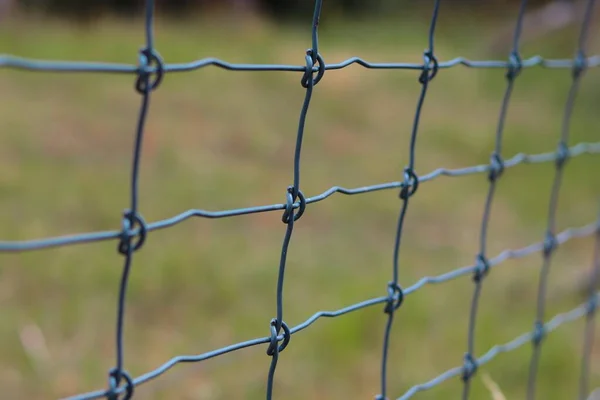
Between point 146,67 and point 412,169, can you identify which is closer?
point 146,67

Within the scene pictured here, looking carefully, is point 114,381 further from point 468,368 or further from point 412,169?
point 468,368

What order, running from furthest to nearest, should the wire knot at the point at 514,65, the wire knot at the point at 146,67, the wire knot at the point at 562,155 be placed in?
the wire knot at the point at 562,155 → the wire knot at the point at 514,65 → the wire knot at the point at 146,67

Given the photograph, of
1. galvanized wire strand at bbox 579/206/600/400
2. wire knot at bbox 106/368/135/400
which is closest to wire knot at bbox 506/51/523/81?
galvanized wire strand at bbox 579/206/600/400

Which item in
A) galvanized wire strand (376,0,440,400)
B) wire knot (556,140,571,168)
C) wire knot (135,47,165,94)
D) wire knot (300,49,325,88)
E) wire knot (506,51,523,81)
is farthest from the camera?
wire knot (556,140,571,168)


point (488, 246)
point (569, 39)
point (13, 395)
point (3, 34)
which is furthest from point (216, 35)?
point (13, 395)

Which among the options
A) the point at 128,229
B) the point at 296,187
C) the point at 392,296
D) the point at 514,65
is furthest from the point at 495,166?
the point at 128,229

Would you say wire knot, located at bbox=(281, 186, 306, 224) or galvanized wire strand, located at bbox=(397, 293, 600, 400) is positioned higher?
wire knot, located at bbox=(281, 186, 306, 224)

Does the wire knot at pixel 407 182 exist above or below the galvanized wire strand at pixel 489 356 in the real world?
above

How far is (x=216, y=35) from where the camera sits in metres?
4.46

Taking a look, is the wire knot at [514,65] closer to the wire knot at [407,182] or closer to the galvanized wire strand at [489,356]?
the wire knot at [407,182]

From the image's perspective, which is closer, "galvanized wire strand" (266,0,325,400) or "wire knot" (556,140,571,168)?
"galvanized wire strand" (266,0,325,400)

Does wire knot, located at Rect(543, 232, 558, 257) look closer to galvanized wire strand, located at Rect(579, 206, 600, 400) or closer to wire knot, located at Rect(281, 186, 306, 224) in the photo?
galvanized wire strand, located at Rect(579, 206, 600, 400)

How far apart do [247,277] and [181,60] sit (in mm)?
1912

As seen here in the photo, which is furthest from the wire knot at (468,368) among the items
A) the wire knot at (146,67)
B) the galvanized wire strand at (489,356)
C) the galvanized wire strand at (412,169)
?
the wire knot at (146,67)
